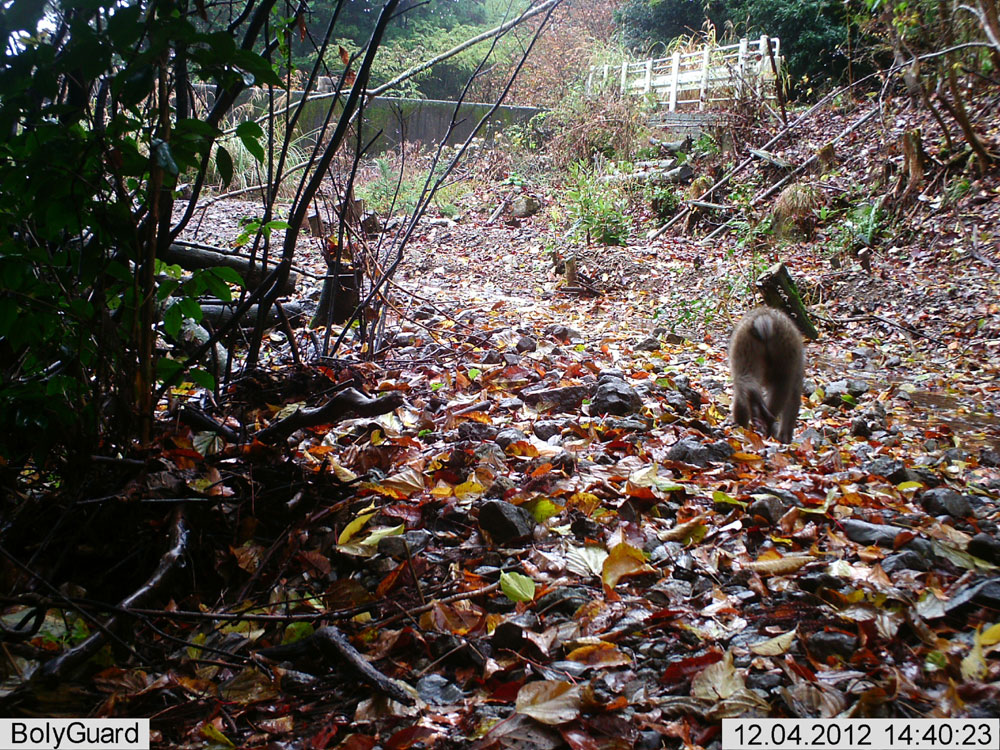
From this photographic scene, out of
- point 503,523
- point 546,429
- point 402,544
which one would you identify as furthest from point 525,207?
point 402,544

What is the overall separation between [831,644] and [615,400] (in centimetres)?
214

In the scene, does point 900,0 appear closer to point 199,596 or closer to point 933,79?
point 933,79

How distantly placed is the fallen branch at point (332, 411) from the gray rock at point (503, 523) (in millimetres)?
535

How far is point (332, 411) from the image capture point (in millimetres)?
2576

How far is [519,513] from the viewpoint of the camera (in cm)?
255

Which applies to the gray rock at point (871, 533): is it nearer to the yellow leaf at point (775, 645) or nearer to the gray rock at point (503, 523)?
the yellow leaf at point (775, 645)

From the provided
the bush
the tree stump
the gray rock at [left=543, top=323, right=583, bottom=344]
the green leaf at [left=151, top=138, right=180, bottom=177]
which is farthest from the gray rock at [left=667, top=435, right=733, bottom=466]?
the bush

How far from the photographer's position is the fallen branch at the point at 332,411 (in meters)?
2.56

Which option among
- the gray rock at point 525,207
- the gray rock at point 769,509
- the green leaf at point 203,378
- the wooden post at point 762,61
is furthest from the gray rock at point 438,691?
the wooden post at point 762,61

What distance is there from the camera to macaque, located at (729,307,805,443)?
4328mm

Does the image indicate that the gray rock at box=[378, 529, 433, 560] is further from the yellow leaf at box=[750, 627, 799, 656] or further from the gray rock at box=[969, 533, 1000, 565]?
the gray rock at box=[969, 533, 1000, 565]

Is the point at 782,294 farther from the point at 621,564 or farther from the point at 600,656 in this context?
the point at 600,656

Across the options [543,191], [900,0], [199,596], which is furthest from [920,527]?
[543,191]

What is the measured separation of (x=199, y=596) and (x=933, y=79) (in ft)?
36.5
